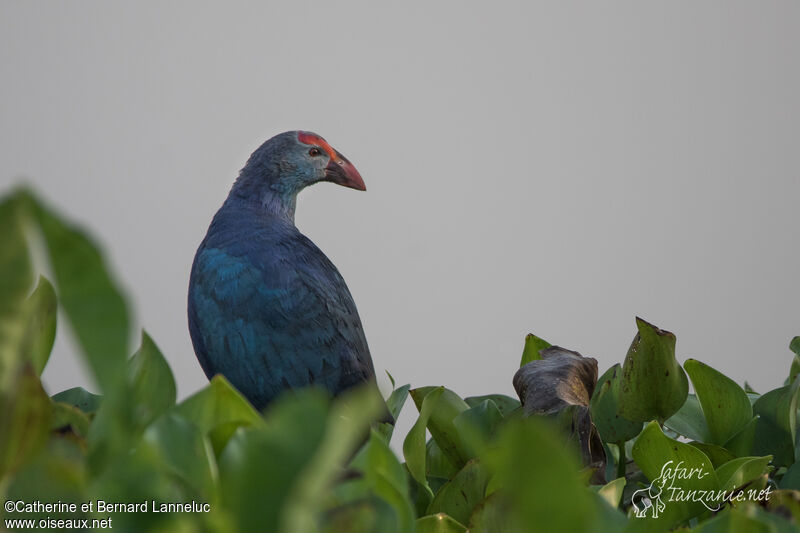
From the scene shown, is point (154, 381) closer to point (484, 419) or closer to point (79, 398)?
point (79, 398)

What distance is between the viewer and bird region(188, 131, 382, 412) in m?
2.42

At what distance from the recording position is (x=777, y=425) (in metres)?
1.34

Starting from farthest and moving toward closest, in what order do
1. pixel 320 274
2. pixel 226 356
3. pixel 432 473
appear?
pixel 320 274, pixel 226 356, pixel 432 473

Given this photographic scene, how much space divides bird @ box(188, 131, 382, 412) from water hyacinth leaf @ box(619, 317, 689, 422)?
125cm

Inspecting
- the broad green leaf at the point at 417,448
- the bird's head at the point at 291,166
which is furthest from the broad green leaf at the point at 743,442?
the bird's head at the point at 291,166

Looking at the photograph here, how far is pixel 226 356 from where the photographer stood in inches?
95.8

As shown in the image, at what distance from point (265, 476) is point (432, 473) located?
1090 mm

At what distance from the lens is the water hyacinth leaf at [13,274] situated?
0.36 m

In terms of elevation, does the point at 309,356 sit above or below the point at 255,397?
above

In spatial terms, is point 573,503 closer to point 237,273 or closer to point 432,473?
point 432,473

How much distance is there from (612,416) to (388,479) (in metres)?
0.98

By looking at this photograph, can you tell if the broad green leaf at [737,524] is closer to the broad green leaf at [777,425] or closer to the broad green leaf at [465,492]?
the broad green leaf at [465,492]

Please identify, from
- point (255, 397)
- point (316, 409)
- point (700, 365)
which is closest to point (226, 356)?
point (255, 397)

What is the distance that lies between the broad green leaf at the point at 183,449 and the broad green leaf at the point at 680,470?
2.16 ft
